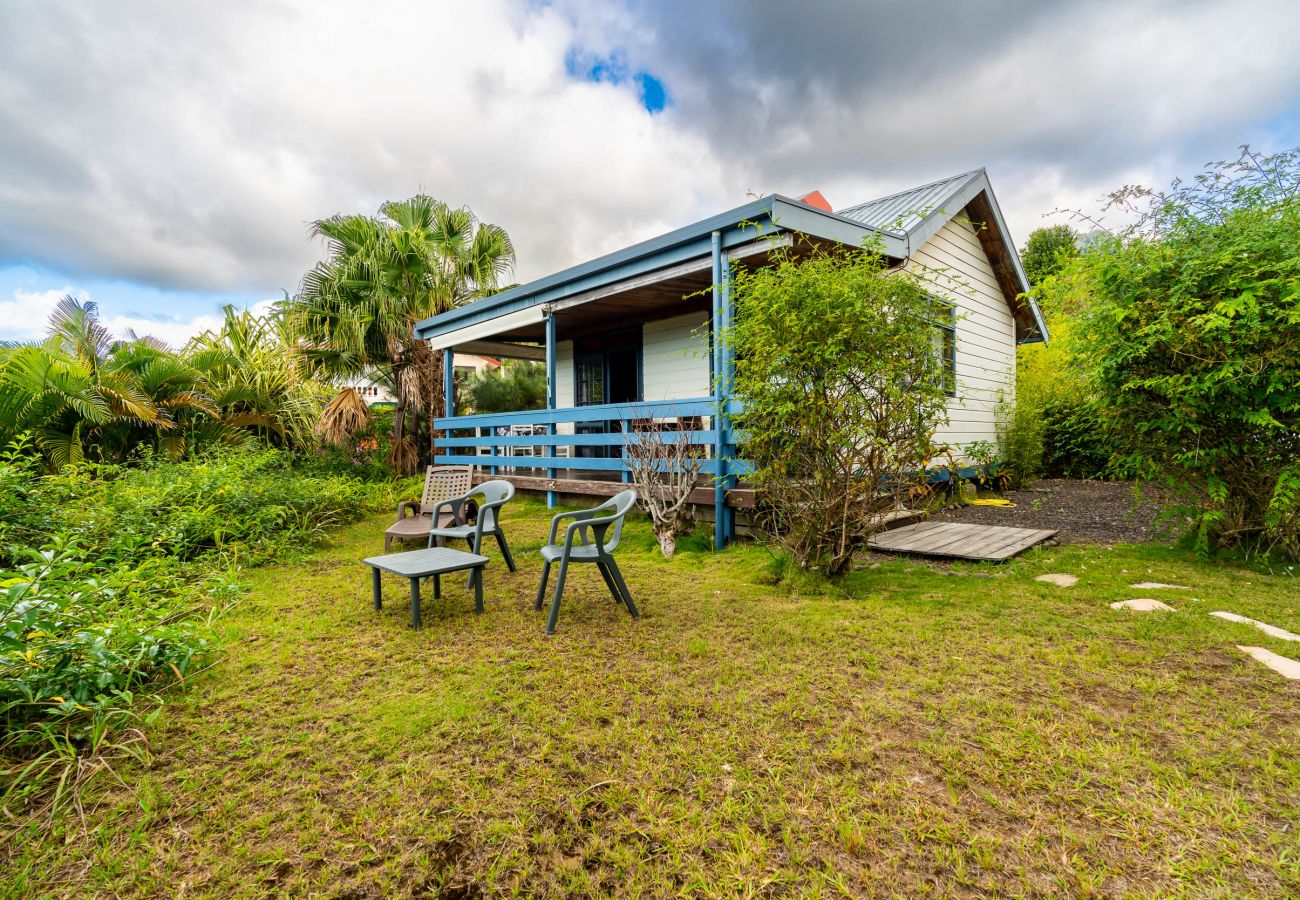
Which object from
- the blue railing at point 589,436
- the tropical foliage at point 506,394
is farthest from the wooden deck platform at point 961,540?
the tropical foliage at point 506,394

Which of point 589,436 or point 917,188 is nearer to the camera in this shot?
point 589,436

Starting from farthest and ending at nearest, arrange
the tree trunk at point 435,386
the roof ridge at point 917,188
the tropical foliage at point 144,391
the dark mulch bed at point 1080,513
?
the tree trunk at point 435,386 → the roof ridge at point 917,188 → the tropical foliage at point 144,391 → the dark mulch bed at point 1080,513

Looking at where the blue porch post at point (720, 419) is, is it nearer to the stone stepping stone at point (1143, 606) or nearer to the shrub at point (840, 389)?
the shrub at point (840, 389)

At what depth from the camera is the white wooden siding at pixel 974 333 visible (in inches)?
335

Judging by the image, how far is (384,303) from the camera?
11094 mm

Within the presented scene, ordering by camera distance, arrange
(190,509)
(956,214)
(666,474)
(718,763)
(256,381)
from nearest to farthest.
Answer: (718,763) < (190,509) < (666,474) < (956,214) < (256,381)

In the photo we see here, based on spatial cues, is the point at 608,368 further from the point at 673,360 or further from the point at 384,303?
the point at 384,303

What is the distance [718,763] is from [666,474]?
4180 mm

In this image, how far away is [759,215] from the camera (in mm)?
5402

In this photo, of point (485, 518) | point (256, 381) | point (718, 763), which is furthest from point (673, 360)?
point (718, 763)

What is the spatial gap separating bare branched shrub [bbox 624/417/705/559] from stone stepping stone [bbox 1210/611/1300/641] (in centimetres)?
387

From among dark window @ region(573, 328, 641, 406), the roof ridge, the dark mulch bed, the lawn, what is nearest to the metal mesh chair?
the lawn

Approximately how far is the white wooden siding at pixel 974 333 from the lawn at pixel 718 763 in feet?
18.5

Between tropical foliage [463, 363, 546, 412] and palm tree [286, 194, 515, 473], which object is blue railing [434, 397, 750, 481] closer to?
palm tree [286, 194, 515, 473]
